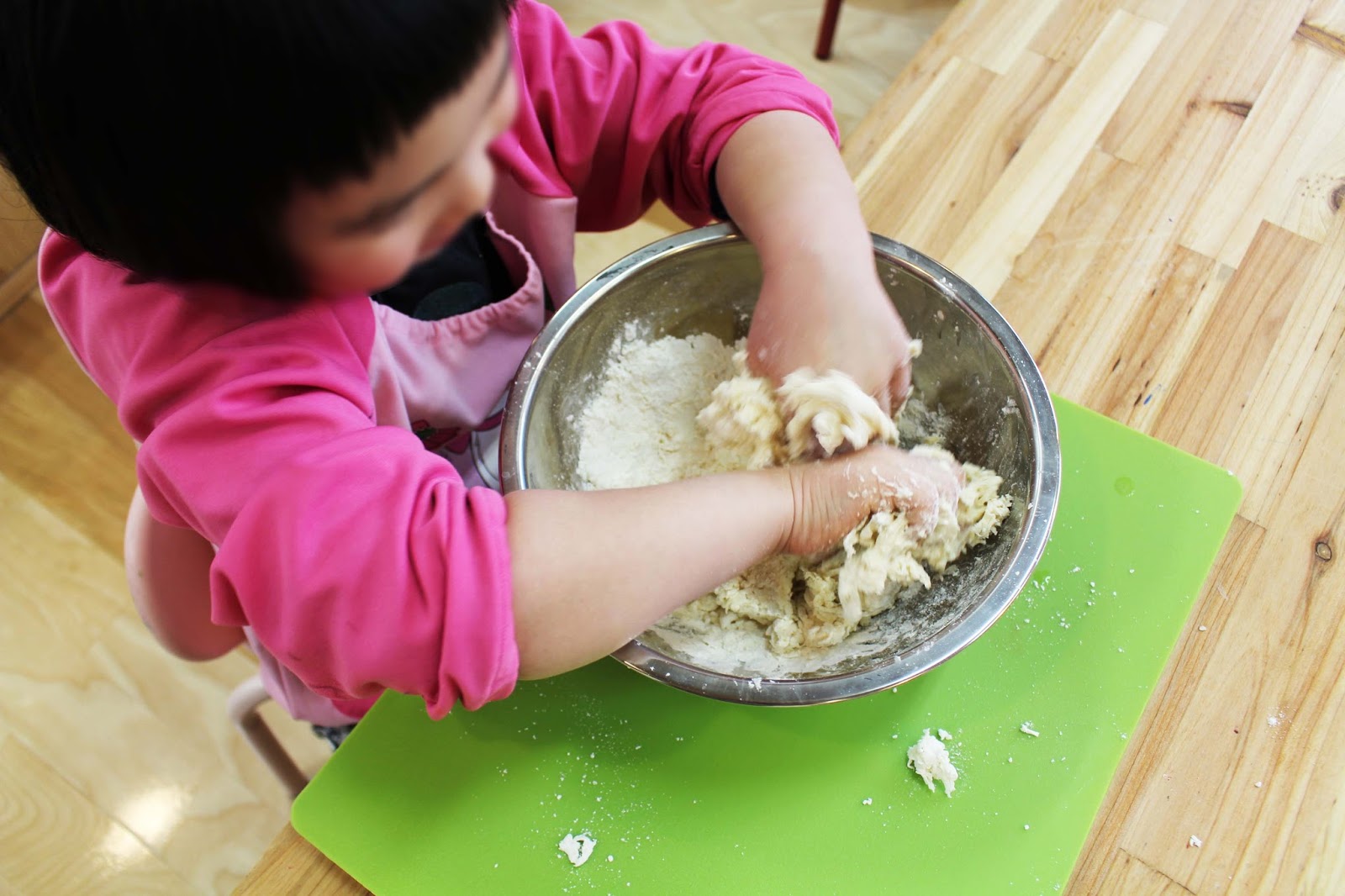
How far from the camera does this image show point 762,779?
62 cm

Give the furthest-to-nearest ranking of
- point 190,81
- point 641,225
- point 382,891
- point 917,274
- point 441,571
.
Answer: point 641,225
point 917,274
point 382,891
point 441,571
point 190,81

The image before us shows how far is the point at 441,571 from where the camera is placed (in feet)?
1.56

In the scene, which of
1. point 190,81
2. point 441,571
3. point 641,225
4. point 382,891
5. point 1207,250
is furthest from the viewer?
point 641,225

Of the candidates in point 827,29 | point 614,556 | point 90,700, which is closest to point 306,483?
point 614,556

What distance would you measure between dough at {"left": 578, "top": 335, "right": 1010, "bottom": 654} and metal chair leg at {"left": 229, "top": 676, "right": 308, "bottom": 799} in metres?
0.41

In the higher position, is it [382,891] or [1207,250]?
[1207,250]

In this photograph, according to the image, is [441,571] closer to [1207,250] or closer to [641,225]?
[1207,250]

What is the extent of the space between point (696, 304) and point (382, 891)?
520 mm

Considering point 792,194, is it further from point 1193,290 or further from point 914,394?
point 1193,290

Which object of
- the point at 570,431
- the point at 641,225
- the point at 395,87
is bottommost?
the point at 641,225

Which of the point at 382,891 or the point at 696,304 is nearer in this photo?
the point at 382,891

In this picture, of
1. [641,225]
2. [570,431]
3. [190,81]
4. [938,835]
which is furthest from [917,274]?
[641,225]

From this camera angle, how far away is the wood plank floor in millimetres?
1152

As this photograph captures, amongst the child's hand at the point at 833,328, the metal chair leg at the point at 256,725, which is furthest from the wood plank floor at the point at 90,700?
the child's hand at the point at 833,328
